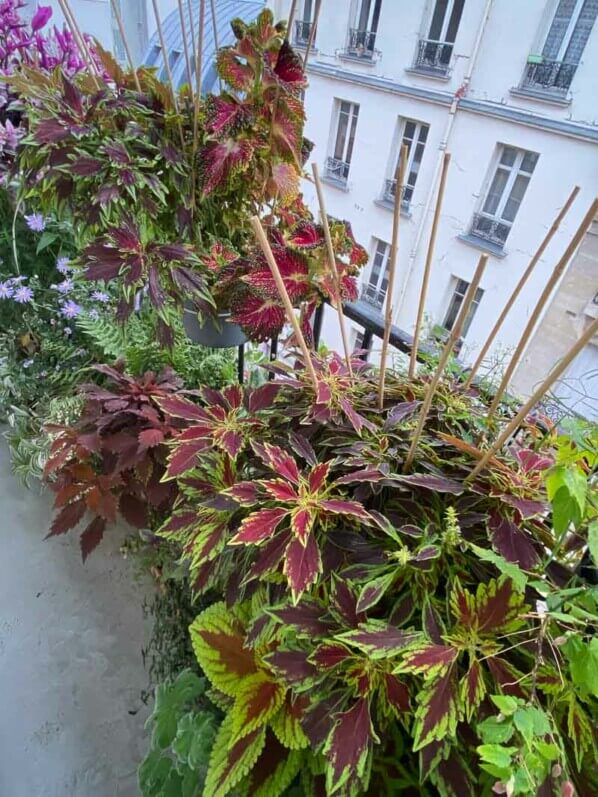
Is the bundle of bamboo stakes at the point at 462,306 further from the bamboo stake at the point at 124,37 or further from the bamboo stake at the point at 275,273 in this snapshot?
the bamboo stake at the point at 124,37

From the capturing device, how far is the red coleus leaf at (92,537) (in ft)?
3.16

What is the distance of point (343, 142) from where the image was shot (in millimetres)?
3891

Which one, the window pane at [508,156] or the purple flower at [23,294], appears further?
the window pane at [508,156]

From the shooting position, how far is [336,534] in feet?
1.97

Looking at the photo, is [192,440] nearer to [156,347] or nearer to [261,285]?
[261,285]

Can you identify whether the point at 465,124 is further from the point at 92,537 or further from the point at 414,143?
the point at 92,537

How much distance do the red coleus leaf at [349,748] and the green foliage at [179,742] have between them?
0.87 feet

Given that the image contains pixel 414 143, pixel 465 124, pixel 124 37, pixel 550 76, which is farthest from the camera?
pixel 414 143

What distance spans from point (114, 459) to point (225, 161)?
0.61 meters

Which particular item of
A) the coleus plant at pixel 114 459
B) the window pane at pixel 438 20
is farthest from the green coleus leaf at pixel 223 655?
the window pane at pixel 438 20

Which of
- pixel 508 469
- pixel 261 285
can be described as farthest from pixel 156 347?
pixel 508 469

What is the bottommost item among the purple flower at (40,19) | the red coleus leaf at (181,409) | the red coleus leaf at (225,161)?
the red coleus leaf at (181,409)

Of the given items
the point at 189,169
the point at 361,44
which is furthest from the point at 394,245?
the point at 361,44

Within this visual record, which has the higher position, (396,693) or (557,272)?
(557,272)
